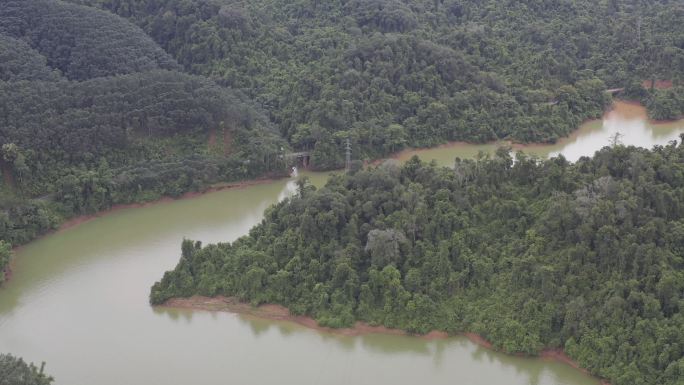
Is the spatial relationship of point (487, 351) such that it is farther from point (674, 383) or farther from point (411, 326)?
point (674, 383)

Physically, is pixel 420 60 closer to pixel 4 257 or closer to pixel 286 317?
pixel 286 317

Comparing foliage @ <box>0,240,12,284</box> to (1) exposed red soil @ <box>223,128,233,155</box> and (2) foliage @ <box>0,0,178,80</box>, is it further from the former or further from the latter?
(2) foliage @ <box>0,0,178,80</box>

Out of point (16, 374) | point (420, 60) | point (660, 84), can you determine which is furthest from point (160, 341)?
point (660, 84)

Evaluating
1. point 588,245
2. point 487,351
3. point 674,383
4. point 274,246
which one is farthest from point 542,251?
point 274,246

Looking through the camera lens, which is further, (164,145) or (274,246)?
(164,145)

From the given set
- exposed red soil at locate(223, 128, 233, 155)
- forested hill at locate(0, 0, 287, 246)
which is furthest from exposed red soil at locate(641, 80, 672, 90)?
exposed red soil at locate(223, 128, 233, 155)
